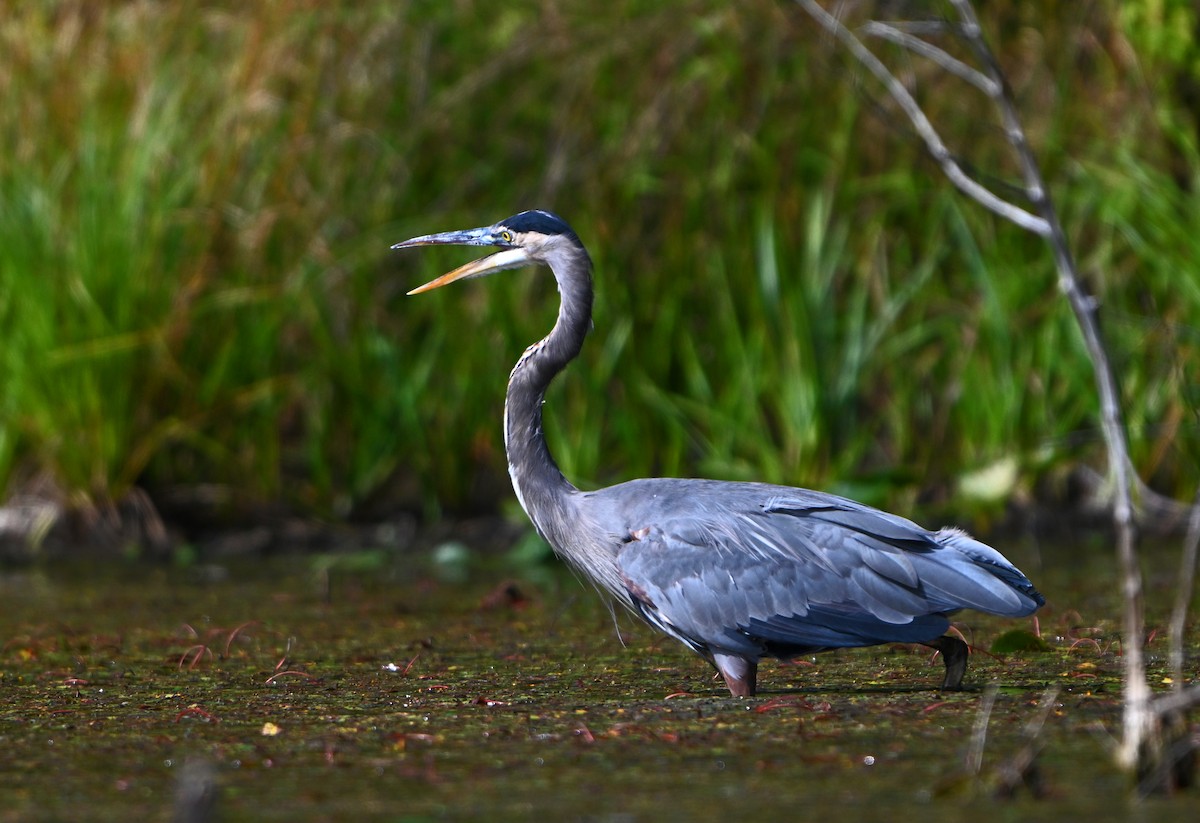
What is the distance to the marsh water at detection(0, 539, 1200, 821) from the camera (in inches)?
119

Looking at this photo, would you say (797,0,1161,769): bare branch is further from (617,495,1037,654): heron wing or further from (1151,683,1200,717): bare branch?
(617,495,1037,654): heron wing

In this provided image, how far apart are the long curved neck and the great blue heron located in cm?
2

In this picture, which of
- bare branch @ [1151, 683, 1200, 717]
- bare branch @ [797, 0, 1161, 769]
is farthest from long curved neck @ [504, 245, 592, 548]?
bare branch @ [1151, 683, 1200, 717]

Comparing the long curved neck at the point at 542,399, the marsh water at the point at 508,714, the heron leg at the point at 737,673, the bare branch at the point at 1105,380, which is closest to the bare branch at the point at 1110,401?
the bare branch at the point at 1105,380

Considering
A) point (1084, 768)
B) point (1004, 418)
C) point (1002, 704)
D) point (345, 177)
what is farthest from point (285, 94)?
point (1084, 768)

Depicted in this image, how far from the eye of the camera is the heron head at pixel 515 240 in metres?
5.24

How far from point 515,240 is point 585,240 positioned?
2.75 meters

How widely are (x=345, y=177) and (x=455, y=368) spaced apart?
114 centimetres

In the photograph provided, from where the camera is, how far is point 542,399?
5.14 metres

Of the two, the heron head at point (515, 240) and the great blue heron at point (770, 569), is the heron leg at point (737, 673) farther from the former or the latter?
the heron head at point (515, 240)

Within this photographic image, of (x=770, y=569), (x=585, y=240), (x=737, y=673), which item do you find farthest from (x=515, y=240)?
(x=585, y=240)

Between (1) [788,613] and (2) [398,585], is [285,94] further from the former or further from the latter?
(1) [788,613]

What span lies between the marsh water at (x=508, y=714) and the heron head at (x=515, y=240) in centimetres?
119

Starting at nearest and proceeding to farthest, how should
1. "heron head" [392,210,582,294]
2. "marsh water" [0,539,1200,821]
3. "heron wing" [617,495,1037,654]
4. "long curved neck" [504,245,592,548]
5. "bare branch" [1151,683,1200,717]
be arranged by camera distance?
"bare branch" [1151,683,1200,717], "marsh water" [0,539,1200,821], "heron wing" [617,495,1037,654], "long curved neck" [504,245,592,548], "heron head" [392,210,582,294]
